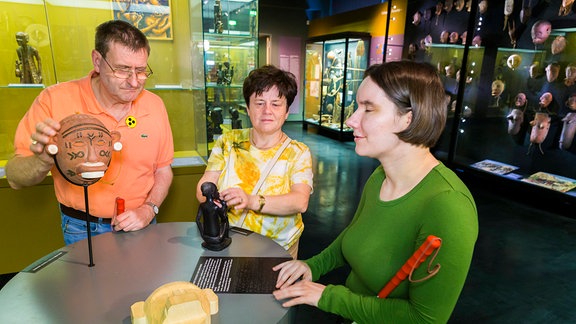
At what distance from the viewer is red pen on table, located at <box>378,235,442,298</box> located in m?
0.98

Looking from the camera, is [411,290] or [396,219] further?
[396,219]

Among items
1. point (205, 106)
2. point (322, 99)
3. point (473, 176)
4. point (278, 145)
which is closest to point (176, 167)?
point (205, 106)

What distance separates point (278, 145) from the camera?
1727 millimetres

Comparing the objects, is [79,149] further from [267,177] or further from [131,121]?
[267,177]

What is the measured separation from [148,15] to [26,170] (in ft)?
6.60

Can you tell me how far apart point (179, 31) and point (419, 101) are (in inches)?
104

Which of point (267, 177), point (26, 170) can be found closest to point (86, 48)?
point (26, 170)

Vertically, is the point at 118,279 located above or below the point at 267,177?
below

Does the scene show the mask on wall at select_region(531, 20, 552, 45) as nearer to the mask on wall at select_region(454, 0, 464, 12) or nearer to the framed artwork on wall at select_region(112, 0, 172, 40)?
the mask on wall at select_region(454, 0, 464, 12)

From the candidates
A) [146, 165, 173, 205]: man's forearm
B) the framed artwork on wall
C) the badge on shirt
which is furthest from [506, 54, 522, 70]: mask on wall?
the badge on shirt

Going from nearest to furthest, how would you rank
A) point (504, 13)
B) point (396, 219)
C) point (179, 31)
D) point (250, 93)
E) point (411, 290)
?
1. point (411, 290)
2. point (396, 219)
3. point (250, 93)
4. point (179, 31)
5. point (504, 13)

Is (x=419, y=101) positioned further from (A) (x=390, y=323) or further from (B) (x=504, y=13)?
(B) (x=504, y=13)

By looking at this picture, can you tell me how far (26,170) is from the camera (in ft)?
4.79

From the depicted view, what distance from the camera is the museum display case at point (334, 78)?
331 inches
